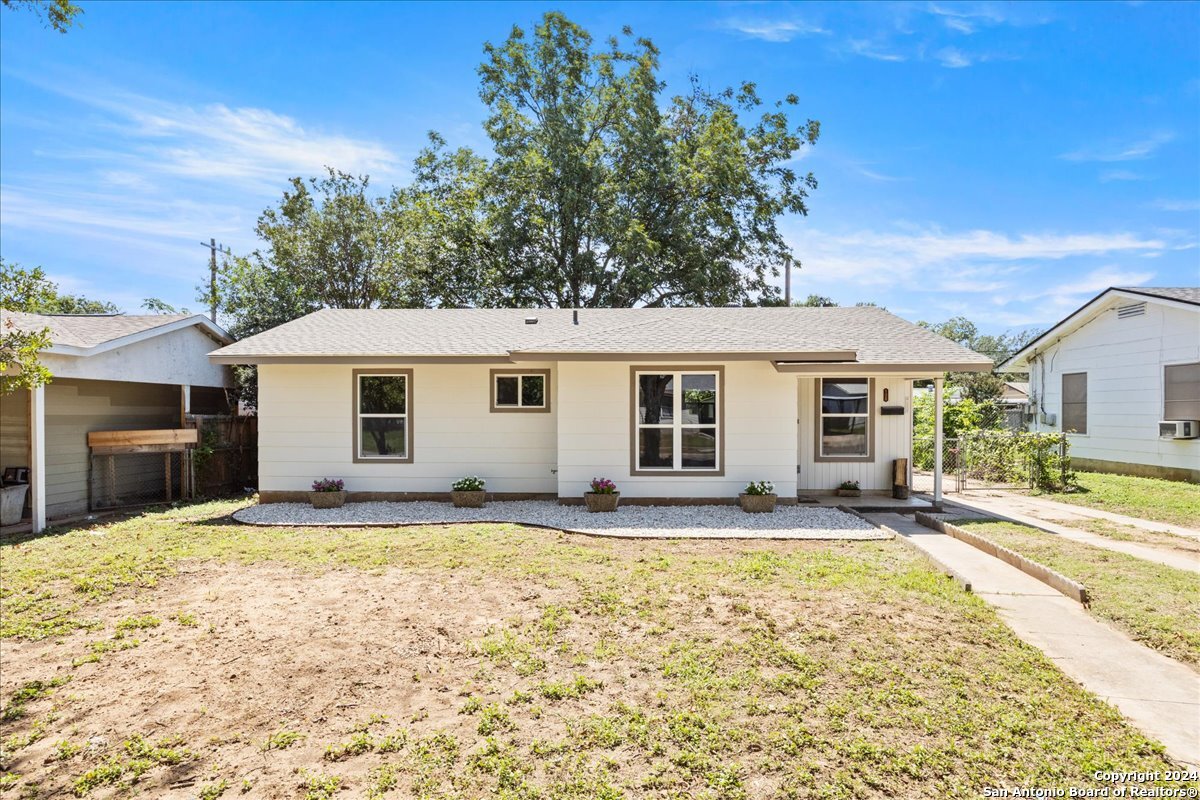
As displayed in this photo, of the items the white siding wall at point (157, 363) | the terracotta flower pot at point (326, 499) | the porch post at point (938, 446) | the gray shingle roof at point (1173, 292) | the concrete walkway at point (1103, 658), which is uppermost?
the gray shingle roof at point (1173, 292)

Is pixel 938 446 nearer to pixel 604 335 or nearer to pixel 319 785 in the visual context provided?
pixel 604 335

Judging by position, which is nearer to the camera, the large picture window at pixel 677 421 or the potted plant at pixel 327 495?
the large picture window at pixel 677 421

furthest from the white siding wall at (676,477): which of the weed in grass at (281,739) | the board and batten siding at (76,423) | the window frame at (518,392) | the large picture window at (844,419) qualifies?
the board and batten siding at (76,423)

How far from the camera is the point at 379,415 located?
33.3 ft

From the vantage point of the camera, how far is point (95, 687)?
3.65m

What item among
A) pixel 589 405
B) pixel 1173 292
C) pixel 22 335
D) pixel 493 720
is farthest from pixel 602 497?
pixel 1173 292

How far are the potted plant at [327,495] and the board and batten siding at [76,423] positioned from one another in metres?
4.10

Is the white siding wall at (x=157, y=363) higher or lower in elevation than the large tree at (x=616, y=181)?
lower

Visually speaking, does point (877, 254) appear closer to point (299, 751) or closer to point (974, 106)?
point (974, 106)

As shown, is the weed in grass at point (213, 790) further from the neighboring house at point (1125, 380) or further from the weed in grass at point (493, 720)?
the neighboring house at point (1125, 380)

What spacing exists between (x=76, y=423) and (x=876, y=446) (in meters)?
14.5

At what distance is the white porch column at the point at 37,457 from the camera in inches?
321

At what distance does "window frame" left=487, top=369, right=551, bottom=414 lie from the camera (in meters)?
10.1

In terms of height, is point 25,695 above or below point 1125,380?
below
